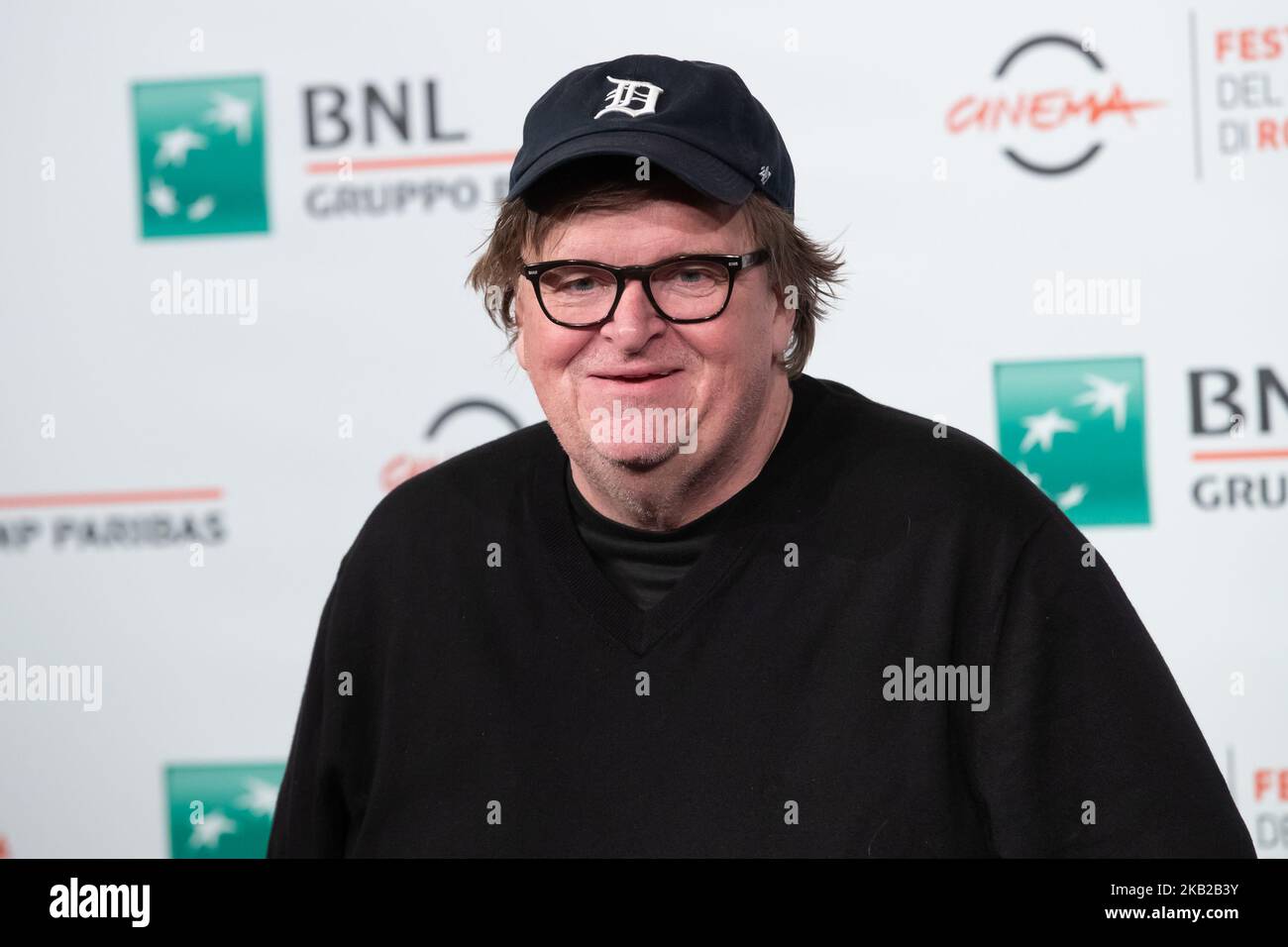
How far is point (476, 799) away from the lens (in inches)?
44.6

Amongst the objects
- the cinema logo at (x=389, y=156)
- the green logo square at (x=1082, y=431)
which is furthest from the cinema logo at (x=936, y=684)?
the cinema logo at (x=389, y=156)

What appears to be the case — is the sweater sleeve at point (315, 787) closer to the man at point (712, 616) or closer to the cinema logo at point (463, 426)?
the man at point (712, 616)

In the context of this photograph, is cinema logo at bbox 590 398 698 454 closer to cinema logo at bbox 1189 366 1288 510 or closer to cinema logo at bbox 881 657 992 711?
cinema logo at bbox 881 657 992 711

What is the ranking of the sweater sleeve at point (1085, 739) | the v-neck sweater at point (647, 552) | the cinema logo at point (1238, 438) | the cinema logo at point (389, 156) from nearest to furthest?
the sweater sleeve at point (1085, 739) < the v-neck sweater at point (647, 552) < the cinema logo at point (1238, 438) < the cinema logo at point (389, 156)

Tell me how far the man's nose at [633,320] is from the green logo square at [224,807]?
1192mm

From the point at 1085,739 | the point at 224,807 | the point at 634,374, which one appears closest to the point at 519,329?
the point at 634,374

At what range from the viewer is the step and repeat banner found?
70.4 inches

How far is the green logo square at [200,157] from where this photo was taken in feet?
6.61

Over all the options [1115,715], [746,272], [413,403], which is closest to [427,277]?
[413,403]

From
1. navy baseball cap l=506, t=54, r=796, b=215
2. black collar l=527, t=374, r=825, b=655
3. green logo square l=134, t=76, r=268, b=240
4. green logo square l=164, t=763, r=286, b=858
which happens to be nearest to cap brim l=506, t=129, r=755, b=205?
navy baseball cap l=506, t=54, r=796, b=215

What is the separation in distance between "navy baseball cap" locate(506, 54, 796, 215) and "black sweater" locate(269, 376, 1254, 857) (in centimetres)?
22

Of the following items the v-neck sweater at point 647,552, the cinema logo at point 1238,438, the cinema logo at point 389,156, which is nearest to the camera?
the v-neck sweater at point 647,552
